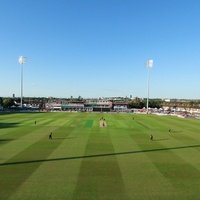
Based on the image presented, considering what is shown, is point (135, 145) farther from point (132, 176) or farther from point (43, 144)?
point (132, 176)

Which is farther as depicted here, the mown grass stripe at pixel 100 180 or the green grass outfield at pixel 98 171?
the green grass outfield at pixel 98 171

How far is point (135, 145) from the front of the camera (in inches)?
1757

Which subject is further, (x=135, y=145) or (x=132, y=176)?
(x=135, y=145)

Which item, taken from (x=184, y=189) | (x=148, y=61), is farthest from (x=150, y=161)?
(x=148, y=61)

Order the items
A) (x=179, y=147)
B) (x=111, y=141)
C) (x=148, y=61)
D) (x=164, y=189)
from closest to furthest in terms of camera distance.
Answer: (x=164, y=189), (x=179, y=147), (x=111, y=141), (x=148, y=61)

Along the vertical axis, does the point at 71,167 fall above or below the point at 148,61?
below

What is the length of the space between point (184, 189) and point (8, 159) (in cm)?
1719

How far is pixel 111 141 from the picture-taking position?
159 ft

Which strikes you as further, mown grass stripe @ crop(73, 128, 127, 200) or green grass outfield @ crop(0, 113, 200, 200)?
green grass outfield @ crop(0, 113, 200, 200)

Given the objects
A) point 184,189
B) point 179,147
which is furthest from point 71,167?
point 179,147

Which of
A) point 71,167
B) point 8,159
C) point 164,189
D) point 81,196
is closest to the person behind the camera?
point 81,196

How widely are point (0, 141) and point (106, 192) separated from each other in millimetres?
27677

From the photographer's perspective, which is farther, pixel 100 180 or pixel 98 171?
pixel 98 171

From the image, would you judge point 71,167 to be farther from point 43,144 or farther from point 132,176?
point 43,144
